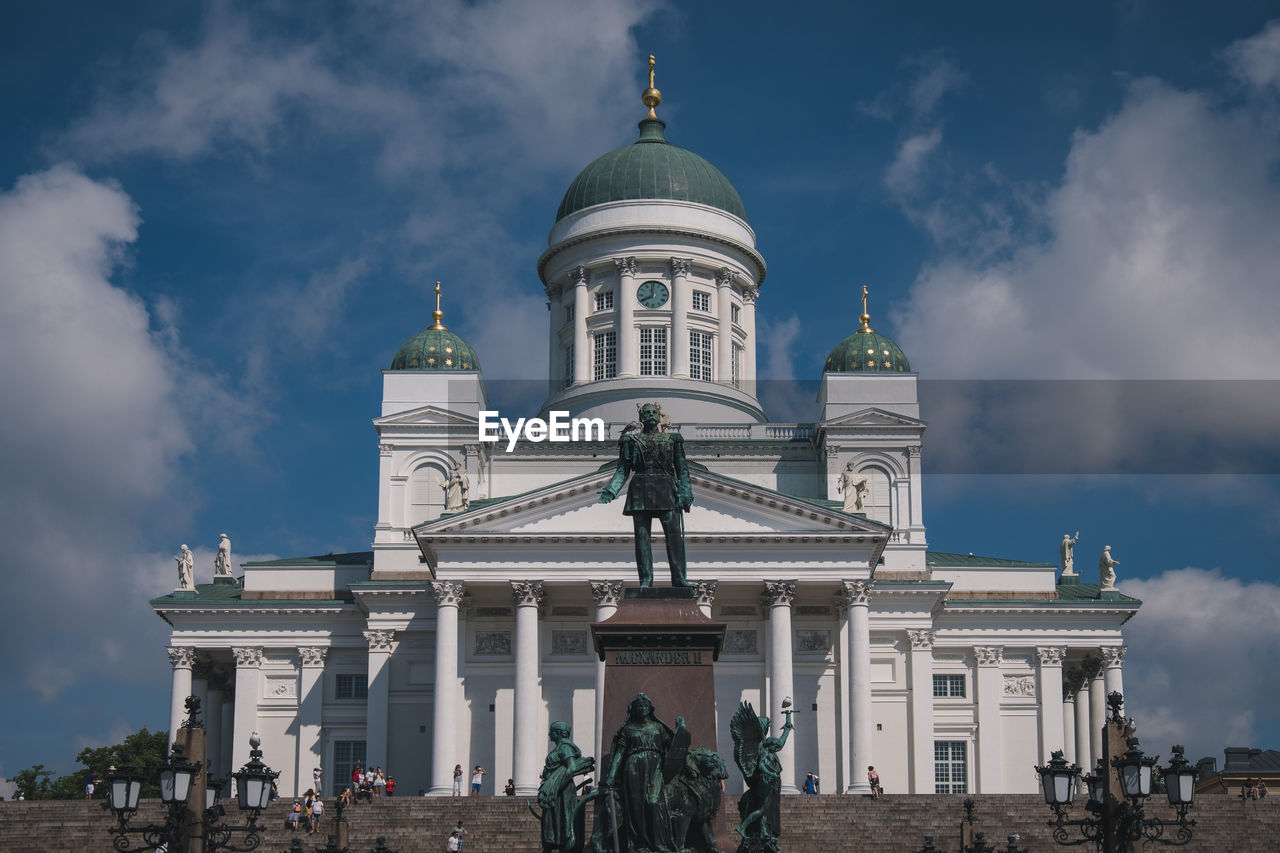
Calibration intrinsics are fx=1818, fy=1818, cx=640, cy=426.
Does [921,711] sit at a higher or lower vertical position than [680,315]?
lower

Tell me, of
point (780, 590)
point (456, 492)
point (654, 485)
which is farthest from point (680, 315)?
point (654, 485)

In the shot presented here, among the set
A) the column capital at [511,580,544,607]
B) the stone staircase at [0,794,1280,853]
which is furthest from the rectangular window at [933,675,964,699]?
the stone staircase at [0,794,1280,853]

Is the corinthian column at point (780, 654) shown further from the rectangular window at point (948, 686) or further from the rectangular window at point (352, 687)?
the rectangular window at point (352, 687)

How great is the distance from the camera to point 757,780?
23062 millimetres

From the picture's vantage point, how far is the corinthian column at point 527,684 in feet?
198

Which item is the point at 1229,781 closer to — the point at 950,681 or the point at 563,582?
→ the point at 950,681

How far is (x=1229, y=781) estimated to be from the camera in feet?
286

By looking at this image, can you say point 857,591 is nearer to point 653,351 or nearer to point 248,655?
point 653,351

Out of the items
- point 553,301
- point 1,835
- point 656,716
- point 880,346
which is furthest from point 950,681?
point 656,716

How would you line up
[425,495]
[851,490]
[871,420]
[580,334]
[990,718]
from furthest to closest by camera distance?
[580,334] < [871,420] < [425,495] < [990,718] < [851,490]

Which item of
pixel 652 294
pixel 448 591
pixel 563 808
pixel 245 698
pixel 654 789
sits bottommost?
pixel 563 808

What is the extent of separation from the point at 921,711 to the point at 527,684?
15.6 m

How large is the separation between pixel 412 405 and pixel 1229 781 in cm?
4356

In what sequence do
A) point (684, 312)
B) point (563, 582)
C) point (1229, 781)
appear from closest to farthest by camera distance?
point (563, 582) → point (684, 312) → point (1229, 781)
